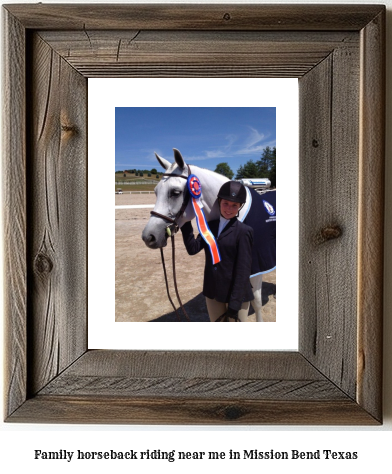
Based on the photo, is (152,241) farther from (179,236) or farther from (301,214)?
(301,214)

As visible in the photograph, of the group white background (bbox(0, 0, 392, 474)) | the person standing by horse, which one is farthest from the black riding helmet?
white background (bbox(0, 0, 392, 474))

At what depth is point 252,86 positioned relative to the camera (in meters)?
0.56

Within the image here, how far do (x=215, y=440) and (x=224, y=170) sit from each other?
377 millimetres

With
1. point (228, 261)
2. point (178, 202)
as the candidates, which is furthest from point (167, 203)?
point (228, 261)

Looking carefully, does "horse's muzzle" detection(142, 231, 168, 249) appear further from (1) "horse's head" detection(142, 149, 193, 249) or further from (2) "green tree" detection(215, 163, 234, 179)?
(2) "green tree" detection(215, 163, 234, 179)

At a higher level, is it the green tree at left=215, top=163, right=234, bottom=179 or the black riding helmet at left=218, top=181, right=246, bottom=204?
the green tree at left=215, top=163, right=234, bottom=179

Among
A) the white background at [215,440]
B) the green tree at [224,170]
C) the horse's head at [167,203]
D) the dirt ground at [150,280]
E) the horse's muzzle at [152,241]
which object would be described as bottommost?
the white background at [215,440]

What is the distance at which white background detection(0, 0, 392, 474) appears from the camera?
1.90 feet

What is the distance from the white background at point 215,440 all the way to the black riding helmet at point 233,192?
0.67ft

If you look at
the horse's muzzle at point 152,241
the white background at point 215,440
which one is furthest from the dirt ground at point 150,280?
the white background at point 215,440

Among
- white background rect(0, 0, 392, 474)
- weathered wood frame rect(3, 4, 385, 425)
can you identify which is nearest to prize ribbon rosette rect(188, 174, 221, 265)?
weathered wood frame rect(3, 4, 385, 425)

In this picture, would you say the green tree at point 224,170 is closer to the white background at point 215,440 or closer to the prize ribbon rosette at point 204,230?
the prize ribbon rosette at point 204,230

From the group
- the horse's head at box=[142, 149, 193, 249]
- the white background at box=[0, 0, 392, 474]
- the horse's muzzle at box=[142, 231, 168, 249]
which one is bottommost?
the white background at box=[0, 0, 392, 474]

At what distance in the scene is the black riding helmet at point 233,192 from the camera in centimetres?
56
